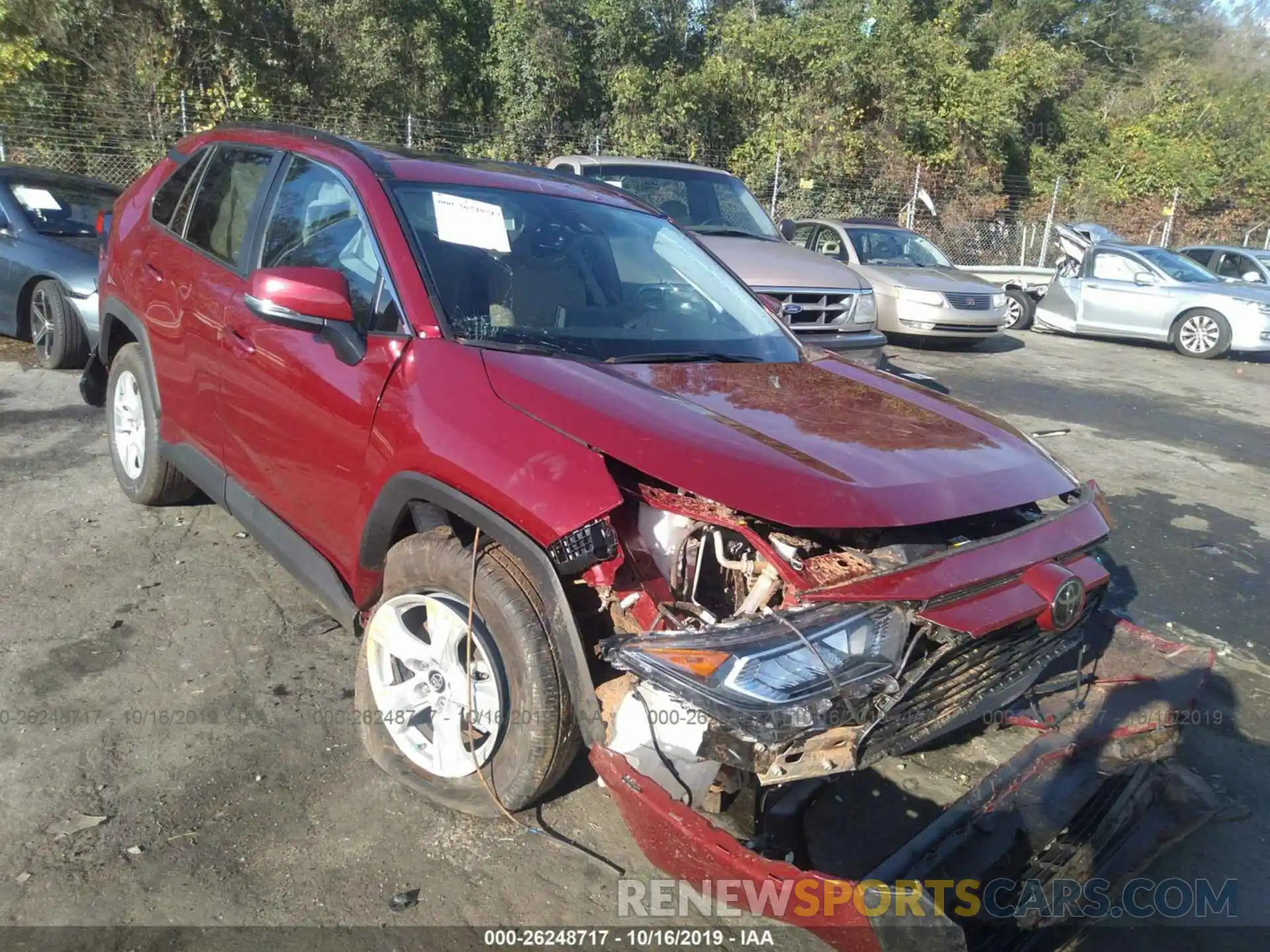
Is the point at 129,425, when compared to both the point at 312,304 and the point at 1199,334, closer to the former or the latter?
the point at 312,304

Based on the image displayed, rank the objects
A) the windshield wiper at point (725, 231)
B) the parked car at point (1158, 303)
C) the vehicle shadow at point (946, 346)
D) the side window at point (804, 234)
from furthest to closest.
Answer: the parked car at point (1158, 303)
the side window at point (804, 234)
the vehicle shadow at point (946, 346)
the windshield wiper at point (725, 231)

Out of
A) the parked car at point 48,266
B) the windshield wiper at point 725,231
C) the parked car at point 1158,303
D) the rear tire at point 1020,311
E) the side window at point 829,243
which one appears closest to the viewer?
the parked car at point 48,266

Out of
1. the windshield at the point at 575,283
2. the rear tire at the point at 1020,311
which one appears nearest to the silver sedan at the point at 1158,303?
the rear tire at the point at 1020,311

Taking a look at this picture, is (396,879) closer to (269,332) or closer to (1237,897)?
(269,332)

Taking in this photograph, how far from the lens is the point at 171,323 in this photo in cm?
424

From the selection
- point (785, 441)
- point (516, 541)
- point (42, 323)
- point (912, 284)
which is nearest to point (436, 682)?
point (516, 541)

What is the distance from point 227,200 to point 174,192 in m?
0.66

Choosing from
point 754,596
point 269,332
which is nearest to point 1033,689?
point 754,596

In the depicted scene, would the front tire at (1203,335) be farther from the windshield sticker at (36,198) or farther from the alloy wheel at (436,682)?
the alloy wheel at (436,682)

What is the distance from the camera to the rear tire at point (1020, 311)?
1587cm

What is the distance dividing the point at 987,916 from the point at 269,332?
115 inches

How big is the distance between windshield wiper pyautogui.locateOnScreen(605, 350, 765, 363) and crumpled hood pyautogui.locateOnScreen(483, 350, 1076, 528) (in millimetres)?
64

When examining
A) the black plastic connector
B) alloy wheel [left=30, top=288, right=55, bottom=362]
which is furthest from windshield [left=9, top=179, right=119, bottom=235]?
the black plastic connector

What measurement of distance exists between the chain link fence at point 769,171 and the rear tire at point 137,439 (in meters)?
10.4
